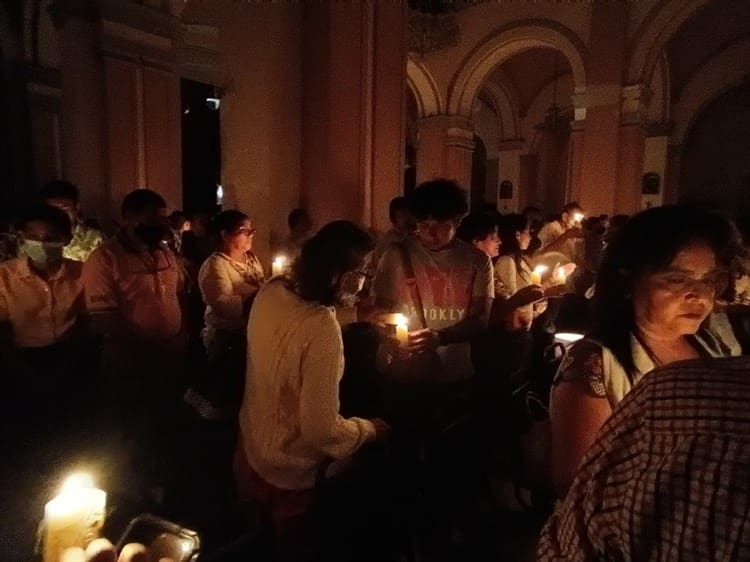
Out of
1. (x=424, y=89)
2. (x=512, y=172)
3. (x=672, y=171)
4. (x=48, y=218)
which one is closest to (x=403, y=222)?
(x=48, y=218)

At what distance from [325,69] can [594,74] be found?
24.9 ft

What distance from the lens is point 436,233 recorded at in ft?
9.31

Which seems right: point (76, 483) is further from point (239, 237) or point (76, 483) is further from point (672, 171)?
point (672, 171)

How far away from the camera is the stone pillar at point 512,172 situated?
17125 mm

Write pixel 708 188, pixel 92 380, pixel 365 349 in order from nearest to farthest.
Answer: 1. pixel 365 349
2. pixel 92 380
3. pixel 708 188

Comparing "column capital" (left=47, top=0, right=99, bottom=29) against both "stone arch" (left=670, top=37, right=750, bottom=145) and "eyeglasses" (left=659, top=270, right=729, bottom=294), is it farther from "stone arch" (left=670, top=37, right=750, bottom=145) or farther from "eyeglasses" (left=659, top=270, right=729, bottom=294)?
"stone arch" (left=670, top=37, right=750, bottom=145)

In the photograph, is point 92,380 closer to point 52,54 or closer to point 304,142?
point 304,142

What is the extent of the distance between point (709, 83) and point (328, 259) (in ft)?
56.1

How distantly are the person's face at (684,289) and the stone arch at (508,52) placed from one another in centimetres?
1054

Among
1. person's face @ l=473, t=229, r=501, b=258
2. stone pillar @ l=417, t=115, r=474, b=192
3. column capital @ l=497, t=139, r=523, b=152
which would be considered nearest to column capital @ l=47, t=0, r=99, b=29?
person's face @ l=473, t=229, r=501, b=258

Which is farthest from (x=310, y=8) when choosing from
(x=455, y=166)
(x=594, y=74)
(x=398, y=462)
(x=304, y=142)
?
(x=455, y=166)

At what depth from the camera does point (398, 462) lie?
226 centimetres

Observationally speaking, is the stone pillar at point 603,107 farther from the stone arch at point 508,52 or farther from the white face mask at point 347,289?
the white face mask at point 347,289

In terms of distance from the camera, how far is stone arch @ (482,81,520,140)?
17.1 metres
